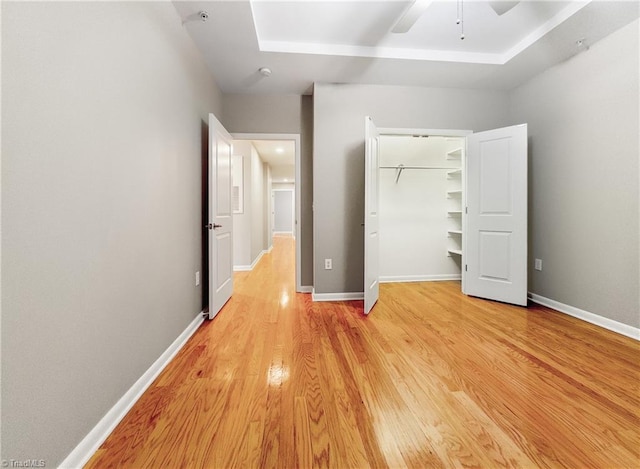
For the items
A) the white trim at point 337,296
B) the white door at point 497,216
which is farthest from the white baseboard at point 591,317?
the white trim at point 337,296

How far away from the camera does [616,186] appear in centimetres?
217

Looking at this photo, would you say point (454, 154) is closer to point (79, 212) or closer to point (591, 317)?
point (591, 317)

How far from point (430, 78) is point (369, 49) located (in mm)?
863

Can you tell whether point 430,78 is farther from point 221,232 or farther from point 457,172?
point 221,232

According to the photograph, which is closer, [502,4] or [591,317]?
[502,4]

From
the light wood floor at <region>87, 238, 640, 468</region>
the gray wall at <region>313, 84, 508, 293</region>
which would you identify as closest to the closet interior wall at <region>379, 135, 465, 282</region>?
the gray wall at <region>313, 84, 508, 293</region>

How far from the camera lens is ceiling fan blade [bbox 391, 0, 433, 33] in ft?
5.44

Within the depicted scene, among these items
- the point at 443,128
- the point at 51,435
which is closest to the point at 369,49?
the point at 443,128

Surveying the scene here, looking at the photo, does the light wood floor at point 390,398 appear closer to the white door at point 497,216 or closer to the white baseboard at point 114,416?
the white baseboard at point 114,416

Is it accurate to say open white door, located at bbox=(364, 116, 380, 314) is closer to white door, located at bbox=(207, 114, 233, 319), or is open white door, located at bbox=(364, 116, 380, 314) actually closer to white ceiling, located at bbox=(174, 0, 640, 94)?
white ceiling, located at bbox=(174, 0, 640, 94)

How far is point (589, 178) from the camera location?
7.77 ft

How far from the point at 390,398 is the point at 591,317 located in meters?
2.28

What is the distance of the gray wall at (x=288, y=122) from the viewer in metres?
3.16

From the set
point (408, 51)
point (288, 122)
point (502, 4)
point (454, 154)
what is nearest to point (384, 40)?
point (408, 51)
